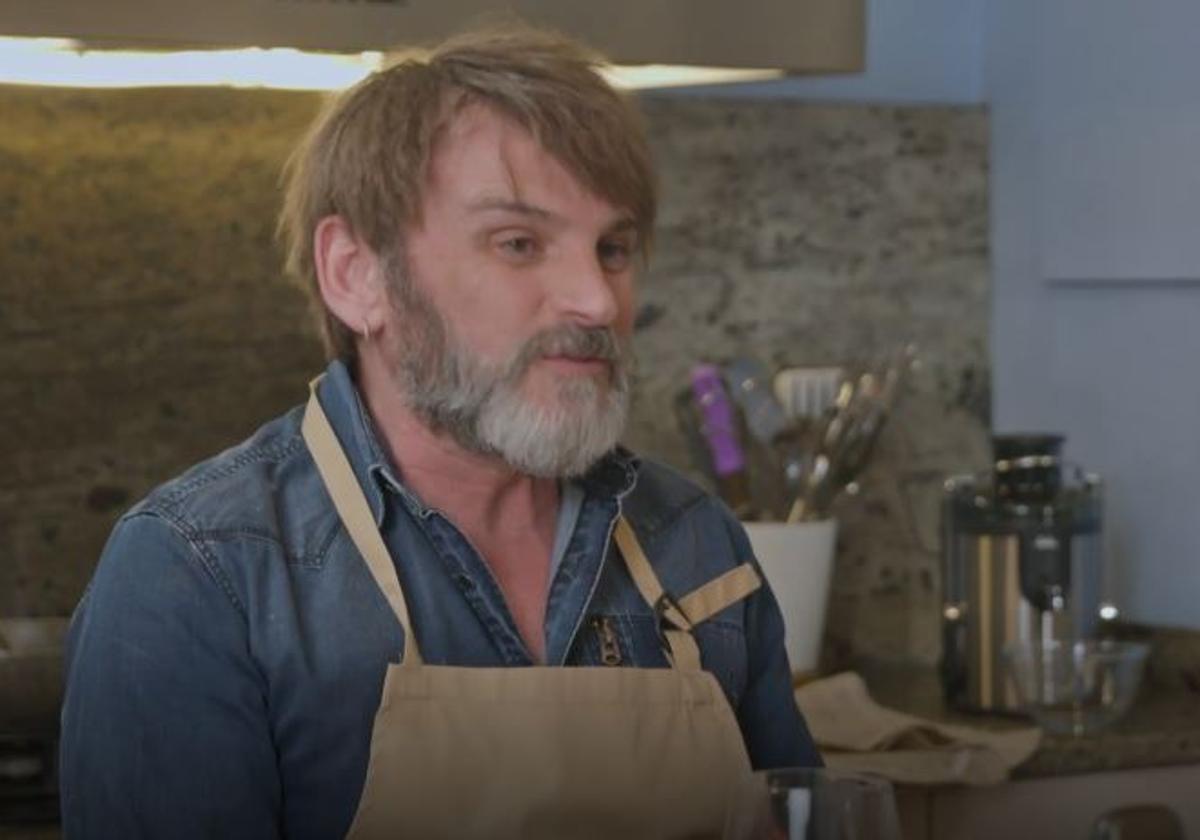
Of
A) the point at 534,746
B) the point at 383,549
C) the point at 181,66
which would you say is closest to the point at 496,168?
the point at 383,549

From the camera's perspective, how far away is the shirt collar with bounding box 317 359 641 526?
1.77 metres

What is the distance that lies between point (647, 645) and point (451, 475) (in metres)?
0.19

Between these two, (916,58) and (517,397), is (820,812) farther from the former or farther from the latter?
(916,58)

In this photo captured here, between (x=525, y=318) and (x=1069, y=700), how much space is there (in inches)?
40.6

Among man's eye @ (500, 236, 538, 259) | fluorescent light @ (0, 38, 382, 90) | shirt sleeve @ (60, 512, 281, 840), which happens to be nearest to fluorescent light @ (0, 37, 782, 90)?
fluorescent light @ (0, 38, 382, 90)

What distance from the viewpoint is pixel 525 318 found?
173 centimetres

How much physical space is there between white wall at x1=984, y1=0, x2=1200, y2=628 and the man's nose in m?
1.17

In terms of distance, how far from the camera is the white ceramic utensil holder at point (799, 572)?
2.70 m

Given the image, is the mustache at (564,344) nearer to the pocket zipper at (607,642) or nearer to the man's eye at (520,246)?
the man's eye at (520,246)

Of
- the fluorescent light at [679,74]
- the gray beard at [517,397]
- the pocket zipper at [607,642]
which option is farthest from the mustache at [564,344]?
the fluorescent light at [679,74]

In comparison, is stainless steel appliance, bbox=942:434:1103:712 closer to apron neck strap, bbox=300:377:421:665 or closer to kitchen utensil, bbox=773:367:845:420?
kitchen utensil, bbox=773:367:845:420

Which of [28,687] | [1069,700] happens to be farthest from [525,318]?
[1069,700]

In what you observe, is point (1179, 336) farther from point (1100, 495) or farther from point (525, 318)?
point (525, 318)

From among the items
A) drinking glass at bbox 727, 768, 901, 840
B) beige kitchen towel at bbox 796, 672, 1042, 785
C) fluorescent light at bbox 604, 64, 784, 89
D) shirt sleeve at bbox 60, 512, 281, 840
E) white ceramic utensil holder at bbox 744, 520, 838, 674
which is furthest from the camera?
white ceramic utensil holder at bbox 744, 520, 838, 674
